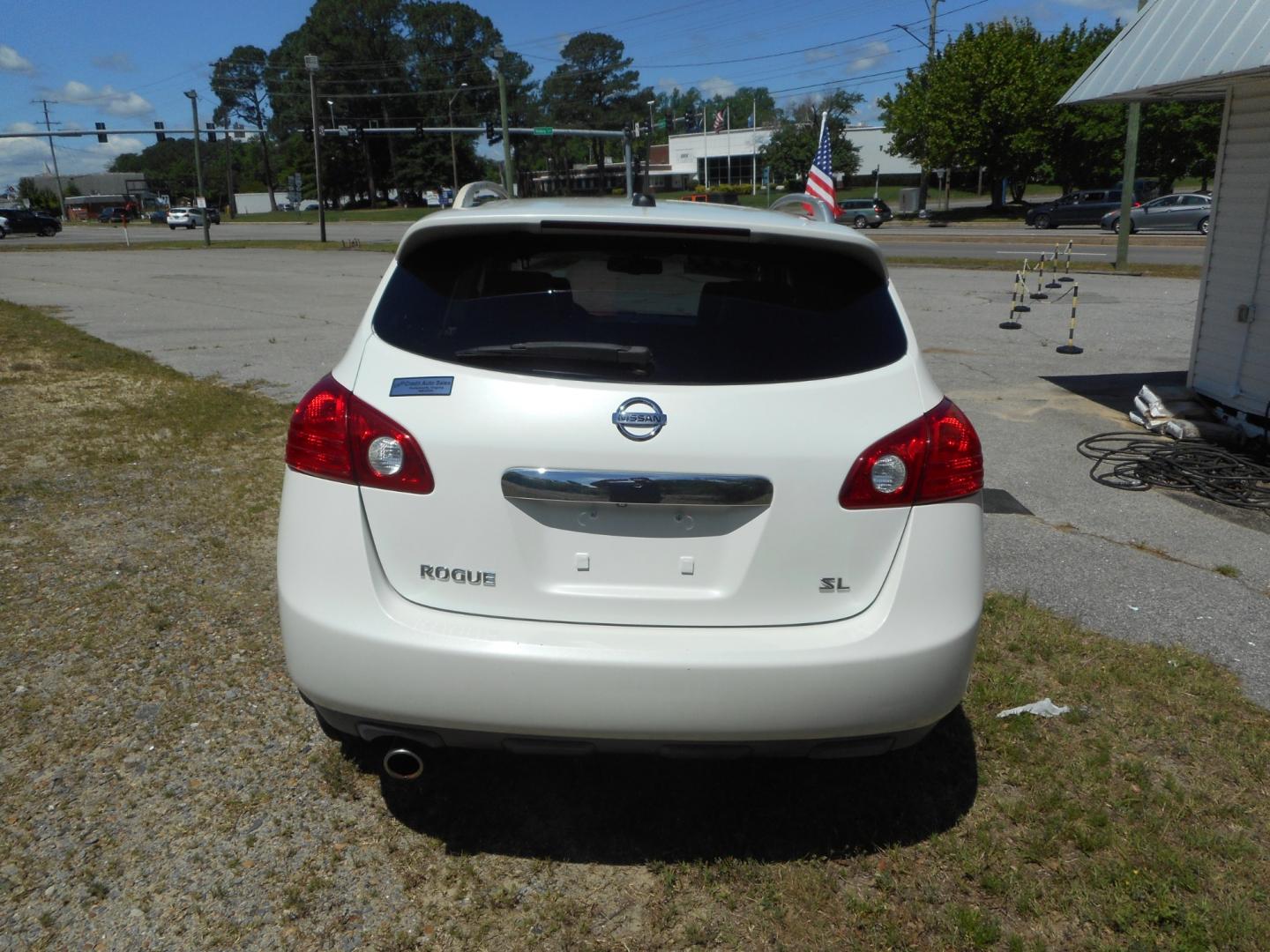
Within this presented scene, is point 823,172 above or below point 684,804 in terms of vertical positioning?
above

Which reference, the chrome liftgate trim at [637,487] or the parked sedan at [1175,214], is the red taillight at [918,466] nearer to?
the chrome liftgate trim at [637,487]

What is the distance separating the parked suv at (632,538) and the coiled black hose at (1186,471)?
471cm

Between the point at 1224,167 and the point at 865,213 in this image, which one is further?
the point at 865,213

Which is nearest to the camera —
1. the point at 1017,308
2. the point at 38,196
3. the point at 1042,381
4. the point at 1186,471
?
the point at 1186,471

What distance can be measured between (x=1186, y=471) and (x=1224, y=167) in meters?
3.25

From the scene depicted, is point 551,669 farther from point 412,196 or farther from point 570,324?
point 412,196

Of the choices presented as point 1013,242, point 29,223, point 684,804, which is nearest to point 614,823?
point 684,804

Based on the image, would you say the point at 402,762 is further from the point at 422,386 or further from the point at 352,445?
the point at 422,386

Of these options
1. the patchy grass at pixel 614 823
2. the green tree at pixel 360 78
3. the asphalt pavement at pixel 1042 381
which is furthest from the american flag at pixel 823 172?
the green tree at pixel 360 78

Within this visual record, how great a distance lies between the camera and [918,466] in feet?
8.64

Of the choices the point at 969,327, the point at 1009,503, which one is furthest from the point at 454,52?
the point at 1009,503

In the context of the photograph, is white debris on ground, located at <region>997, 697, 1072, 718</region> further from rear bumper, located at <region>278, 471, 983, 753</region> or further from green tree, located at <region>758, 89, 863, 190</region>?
green tree, located at <region>758, 89, 863, 190</region>

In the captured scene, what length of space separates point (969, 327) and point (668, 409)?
13092 mm

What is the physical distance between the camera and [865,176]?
98.6 metres
